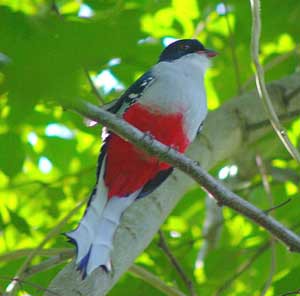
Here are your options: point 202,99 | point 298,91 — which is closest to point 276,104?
point 298,91

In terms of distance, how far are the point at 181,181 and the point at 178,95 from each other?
16.2 inches

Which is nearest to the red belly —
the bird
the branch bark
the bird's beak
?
the bird

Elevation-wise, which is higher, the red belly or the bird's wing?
the bird's wing

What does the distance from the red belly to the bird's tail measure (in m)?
0.07

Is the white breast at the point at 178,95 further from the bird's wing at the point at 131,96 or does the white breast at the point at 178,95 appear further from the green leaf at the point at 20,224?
the green leaf at the point at 20,224

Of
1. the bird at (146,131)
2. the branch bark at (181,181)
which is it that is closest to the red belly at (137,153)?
the bird at (146,131)

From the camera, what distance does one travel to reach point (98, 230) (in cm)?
244

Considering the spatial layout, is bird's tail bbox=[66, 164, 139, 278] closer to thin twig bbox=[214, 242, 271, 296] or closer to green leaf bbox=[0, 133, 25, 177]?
green leaf bbox=[0, 133, 25, 177]

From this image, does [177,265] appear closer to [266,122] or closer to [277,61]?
[266,122]

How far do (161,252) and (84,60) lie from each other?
2.25 metres

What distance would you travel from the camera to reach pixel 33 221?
3760 millimetres

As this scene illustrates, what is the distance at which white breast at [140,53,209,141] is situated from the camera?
2.88 m

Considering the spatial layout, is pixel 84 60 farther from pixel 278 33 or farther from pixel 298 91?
pixel 278 33

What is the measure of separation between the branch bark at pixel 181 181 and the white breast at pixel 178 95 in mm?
86
